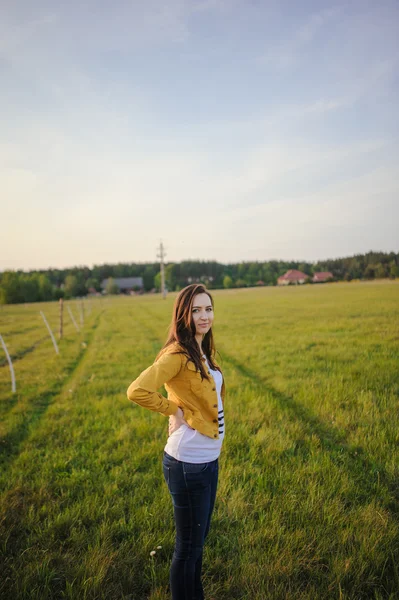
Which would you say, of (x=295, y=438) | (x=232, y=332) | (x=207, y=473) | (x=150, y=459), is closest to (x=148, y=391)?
(x=207, y=473)

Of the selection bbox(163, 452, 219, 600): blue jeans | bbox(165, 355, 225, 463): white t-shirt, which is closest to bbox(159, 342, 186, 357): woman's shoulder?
bbox(165, 355, 225, 463): white t-shirt

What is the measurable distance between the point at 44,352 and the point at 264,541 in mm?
13943

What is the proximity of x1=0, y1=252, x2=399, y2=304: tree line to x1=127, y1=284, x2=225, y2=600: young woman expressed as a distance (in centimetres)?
8996

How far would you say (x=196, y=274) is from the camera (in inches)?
5295

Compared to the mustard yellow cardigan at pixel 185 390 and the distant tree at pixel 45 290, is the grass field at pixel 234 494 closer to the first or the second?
the mustard yellow cardigan at pixel 185 390

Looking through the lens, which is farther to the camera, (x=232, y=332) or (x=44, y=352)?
(x=232, y=332)

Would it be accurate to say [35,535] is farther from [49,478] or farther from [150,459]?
[150,459]

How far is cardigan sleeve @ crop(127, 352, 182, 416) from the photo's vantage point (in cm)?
241

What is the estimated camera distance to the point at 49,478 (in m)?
4.55

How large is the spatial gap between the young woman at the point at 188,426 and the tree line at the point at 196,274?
89962 millimetres

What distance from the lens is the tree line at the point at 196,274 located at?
322 feet

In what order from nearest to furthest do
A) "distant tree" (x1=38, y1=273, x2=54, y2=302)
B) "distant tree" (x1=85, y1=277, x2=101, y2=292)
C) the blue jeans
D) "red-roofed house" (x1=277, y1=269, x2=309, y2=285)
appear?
the blue jeans, "distant tree" (x1=38, y1=273, x2=54, y2=302), "red-roofed house" (x1=277, y1=269, x2=309, y2=285), "distant tree" (x1=85, y1=277, x2=101, y2=292)

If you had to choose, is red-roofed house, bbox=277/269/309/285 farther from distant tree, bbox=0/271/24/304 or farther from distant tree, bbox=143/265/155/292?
distant tree, bbox=0/271/24/304

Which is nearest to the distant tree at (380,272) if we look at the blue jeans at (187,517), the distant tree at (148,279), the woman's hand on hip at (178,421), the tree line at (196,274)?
the tree line at (196,274)
